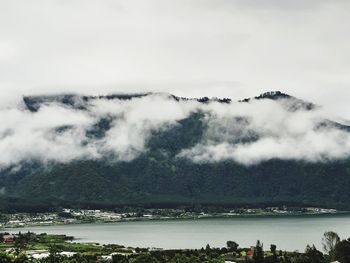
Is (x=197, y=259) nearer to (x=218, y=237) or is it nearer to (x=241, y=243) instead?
(x=241, y=243)

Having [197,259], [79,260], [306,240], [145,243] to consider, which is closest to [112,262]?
[79,260]

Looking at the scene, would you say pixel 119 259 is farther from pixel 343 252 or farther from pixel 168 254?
pixel 343 252

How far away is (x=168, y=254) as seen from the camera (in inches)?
5079

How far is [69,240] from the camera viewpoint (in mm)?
185125

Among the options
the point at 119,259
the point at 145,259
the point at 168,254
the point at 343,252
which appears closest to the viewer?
the point at 343,252

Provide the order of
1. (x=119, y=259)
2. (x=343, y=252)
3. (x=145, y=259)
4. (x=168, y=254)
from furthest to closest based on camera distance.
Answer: (x=168, y=254)
(x=119, y=259)
(x=145, y=259)
(x=343, y=252)

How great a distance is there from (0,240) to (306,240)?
82909mm

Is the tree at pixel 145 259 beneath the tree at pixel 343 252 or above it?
beneath

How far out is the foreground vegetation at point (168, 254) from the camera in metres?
102

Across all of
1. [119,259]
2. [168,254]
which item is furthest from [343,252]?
[119,259]

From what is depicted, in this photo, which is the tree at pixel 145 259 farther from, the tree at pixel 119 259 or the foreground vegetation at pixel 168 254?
the tree at pixel 119 259

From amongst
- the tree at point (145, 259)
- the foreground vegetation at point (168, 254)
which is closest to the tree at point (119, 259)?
the foreground vegetation at point (168, 254)

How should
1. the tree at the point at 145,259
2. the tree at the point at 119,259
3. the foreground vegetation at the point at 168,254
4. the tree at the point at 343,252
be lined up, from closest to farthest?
the tree at the point at 343,252
the foreground vegetation at the point at 168,254
the tree at the point at 145,259
the tree at the point at 119,259

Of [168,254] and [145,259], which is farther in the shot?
[168,254]
